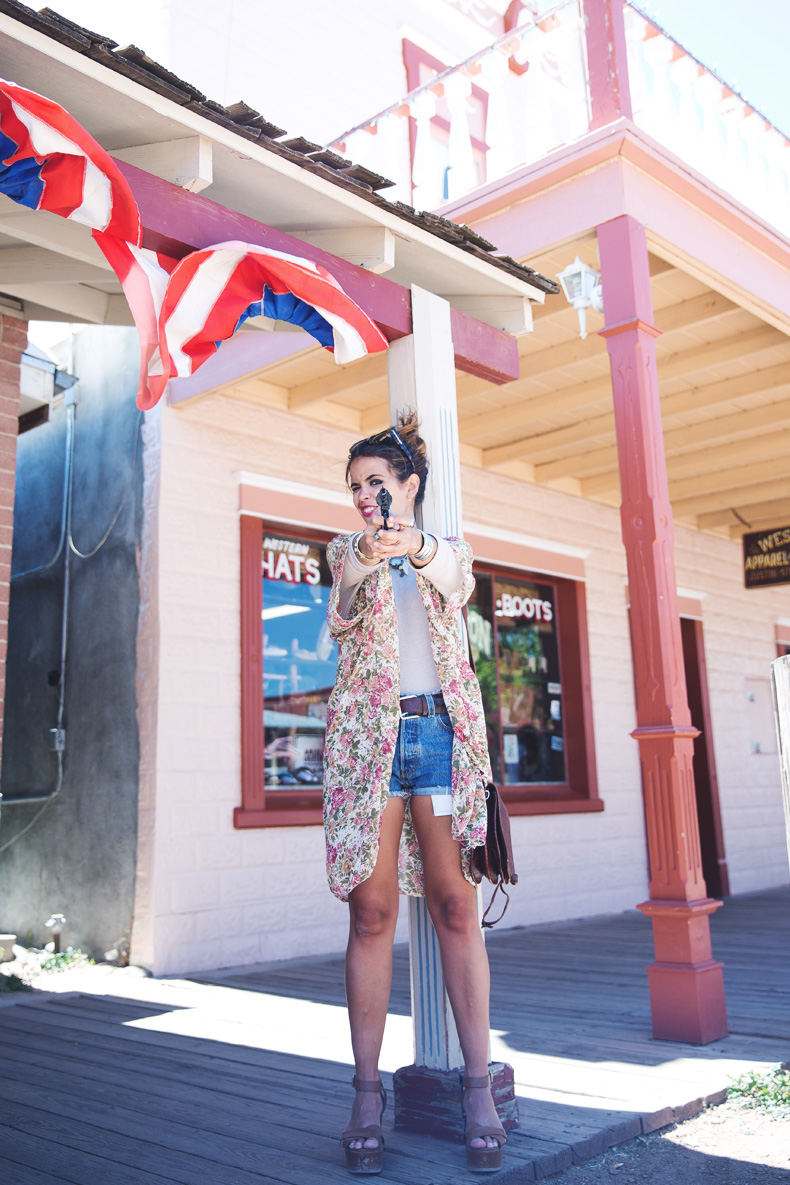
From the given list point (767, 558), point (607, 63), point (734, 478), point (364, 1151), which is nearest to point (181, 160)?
point (364, 1151)

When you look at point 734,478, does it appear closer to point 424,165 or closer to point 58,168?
point 424,165

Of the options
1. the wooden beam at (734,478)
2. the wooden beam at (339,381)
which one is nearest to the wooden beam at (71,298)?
the wooden beam at (339,381)

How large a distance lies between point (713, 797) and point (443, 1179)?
756cm

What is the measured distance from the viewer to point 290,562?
652cm

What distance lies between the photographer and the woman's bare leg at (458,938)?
7.95 feet

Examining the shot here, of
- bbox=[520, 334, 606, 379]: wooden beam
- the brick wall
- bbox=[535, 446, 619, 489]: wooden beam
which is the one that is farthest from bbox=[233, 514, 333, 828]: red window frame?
bbox=[535, 446, 619, 489]: wooden beam

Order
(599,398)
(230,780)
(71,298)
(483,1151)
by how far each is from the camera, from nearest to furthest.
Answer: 1. (483,1151)
2. (71,298)
3. (230,780)
4. (599,398)

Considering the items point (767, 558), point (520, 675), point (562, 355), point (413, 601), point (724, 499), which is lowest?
point (413, 601)

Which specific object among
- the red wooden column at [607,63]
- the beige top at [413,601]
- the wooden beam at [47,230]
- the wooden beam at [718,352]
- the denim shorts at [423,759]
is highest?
the red wooden column at [607,63]

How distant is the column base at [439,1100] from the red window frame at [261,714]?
3184 millimetres

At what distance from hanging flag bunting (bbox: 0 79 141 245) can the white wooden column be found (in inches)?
38.8

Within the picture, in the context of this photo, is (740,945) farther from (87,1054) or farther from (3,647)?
(3,647)

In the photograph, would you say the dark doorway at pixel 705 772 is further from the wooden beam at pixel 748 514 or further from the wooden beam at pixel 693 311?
the wooden beam at pixel 693 311

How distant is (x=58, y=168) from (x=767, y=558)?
344 inches
